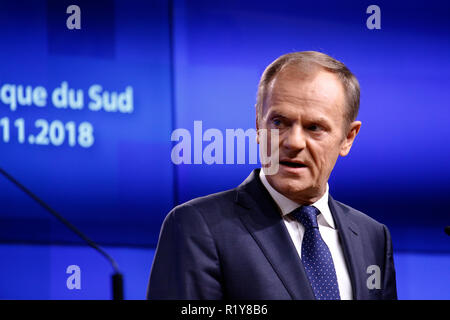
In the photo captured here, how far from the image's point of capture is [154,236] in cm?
222

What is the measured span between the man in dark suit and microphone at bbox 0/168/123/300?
414 millimetres

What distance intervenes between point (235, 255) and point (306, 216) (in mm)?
265

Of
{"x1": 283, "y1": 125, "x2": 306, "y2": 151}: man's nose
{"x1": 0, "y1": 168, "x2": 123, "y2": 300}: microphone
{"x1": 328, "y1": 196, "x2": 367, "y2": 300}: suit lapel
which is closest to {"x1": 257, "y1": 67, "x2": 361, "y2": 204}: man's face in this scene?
{"x1": 283, "y1": 125, "x2": 306, "y2": 151}: man's nose

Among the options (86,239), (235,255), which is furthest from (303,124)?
(86,239)

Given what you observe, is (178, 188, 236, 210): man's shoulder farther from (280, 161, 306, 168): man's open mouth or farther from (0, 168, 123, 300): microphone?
(0, 168, 123, 300): microphone

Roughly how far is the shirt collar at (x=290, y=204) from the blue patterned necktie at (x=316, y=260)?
2cm

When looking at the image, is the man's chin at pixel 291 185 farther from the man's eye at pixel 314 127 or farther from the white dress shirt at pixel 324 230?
the man's eye at pixel 314 127

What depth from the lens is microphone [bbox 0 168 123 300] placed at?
Result: 2.09 m

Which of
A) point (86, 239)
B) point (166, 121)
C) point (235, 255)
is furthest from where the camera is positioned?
point (166, 121)

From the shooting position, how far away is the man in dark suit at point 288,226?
163 centimetres

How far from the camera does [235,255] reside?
5.39ft

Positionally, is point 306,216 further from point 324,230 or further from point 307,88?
point 307,88

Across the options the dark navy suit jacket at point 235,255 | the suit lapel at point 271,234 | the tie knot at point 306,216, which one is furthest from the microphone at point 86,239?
the tie knot at point 306,216

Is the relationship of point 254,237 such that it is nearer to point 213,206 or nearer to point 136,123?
point 213,206
